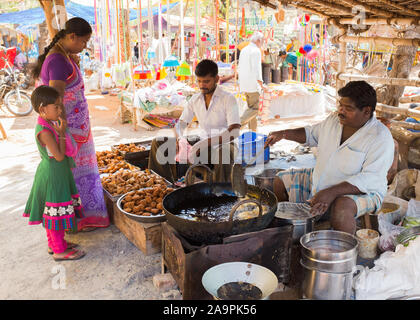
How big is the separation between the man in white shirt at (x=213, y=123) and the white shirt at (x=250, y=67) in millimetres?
3485

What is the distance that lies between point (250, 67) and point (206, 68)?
3.75 meters

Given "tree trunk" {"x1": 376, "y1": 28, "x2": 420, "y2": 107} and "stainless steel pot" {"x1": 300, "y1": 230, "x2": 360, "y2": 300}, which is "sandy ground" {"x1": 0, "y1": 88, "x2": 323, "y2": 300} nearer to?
"stainless steel pot" {"x1": 300, "y1": 230, "x2": 360, "y2": 300}

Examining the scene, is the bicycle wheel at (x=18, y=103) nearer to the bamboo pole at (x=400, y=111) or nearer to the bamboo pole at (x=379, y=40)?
the bamboo pole at (x=379, y=40)

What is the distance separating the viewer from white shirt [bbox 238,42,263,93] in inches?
279

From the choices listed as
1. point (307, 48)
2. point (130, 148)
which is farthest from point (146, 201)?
point (307, 48)

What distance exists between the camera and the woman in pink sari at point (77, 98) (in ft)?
9.32

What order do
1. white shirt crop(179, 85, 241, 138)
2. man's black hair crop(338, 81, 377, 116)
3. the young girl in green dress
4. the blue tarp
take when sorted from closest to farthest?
1. man's black hair crop(338, 81, 377, 116)
2. the young girl in green dress
3. white shirt crop(179, 85, 241, 138)
4. the blue tarp

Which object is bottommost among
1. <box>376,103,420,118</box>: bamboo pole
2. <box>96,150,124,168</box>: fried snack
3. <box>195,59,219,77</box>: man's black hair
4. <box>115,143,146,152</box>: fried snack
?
<box>96,150,124,168</box>: fried snack

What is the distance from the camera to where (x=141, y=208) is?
10.1 feet

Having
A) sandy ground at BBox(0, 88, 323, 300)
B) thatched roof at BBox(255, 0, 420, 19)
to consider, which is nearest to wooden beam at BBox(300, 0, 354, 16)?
thatched roof at BBox(255, 0, 420, 19)

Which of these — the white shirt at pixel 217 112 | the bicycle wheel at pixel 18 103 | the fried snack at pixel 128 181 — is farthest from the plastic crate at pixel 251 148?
the bicycle wheel at pixel 18 103

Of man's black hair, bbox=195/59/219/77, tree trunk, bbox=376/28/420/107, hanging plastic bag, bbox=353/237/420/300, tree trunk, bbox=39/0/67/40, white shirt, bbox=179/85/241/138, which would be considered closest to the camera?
hanging plastic bag, bbox=353/237/420/300
